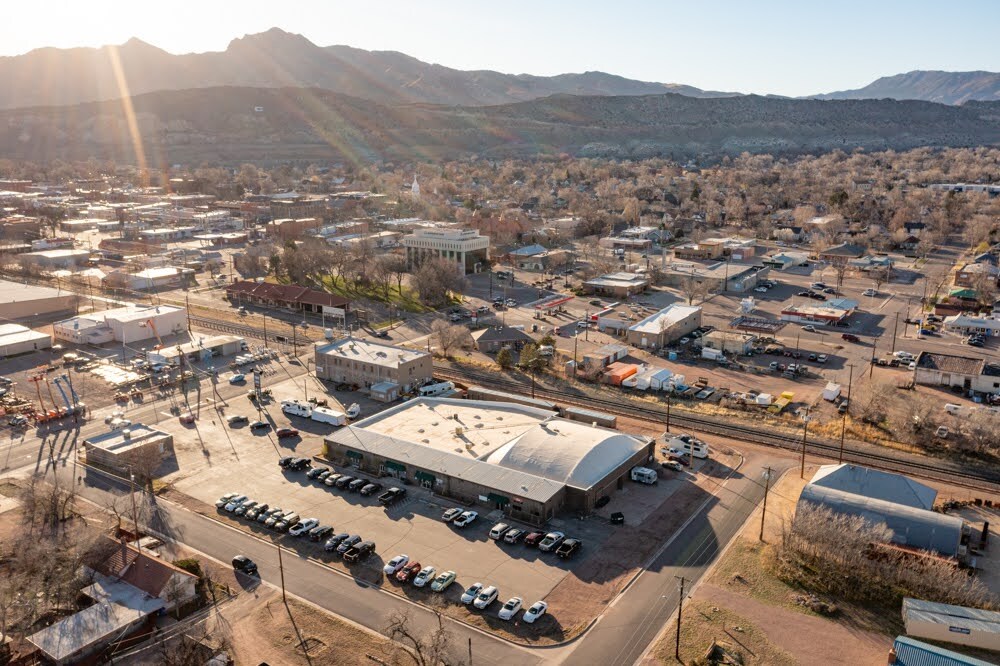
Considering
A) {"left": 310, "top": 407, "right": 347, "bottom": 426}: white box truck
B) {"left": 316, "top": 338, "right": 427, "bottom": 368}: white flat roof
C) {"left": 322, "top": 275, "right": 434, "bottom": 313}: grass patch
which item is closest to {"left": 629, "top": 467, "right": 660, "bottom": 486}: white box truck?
{"left": 310, "top": 407, "right": 347, "bottom": 426}: white box truck

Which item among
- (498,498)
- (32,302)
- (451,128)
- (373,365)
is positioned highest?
(451,128)

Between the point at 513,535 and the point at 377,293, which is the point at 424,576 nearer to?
the point at 513,535

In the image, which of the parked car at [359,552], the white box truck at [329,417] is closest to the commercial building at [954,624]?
the parked car at [359,552]

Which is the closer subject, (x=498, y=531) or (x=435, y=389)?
(x=498, y=531)

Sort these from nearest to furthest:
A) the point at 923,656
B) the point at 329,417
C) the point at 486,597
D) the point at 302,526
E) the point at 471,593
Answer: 1. the point at 923,656
2. the point at 486,597
3. the point at 471,593
4. the point at 302,526
5. the point at 329,417

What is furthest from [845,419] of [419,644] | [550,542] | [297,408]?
[297,408]

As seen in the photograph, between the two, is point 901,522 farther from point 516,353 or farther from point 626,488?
point 516,353

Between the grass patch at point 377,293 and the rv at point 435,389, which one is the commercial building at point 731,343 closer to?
the rv at point 435,389
